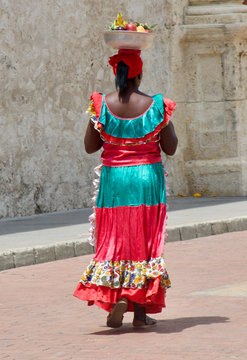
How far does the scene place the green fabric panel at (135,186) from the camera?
6.35m

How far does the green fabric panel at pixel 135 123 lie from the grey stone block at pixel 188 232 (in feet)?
17.4

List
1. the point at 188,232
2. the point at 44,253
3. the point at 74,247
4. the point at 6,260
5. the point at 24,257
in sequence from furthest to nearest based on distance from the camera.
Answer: the point at 188,232 < the point at 74,247 < the point at 44,253 < the point at 24,257 < the point at 6,260

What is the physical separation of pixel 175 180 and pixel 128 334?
10315 millimetres

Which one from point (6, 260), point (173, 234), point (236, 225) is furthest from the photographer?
point (236, 225)

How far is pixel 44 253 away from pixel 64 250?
Answer: 1.03 feet

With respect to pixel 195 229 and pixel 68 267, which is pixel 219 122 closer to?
pixel 195 229

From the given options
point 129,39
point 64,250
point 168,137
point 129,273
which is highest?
point 129,39

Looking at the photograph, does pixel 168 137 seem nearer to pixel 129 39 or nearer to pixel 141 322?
pixel 129 39

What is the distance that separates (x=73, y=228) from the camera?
11.8 metres

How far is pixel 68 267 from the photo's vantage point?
953 cm

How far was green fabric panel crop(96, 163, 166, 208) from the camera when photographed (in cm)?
635

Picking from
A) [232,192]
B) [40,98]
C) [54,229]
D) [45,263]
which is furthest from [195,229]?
[232,192]

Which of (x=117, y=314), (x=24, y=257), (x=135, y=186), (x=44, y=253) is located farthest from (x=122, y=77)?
(x=44, y=253)

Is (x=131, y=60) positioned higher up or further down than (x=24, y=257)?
higher up
